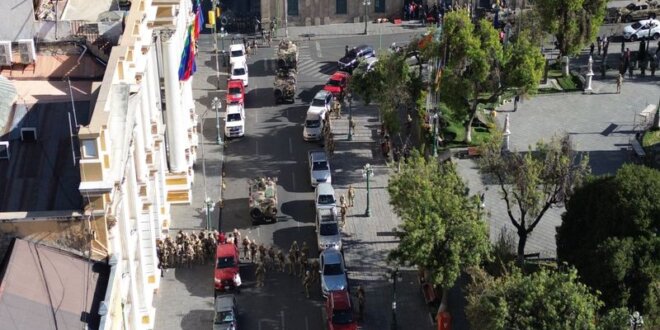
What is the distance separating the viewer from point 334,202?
7212 cm

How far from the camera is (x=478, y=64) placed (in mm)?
76375

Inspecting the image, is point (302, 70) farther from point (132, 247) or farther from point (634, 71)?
point (132, 247)

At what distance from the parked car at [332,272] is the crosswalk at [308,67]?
107 feet

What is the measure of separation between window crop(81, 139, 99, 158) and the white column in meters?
25.4

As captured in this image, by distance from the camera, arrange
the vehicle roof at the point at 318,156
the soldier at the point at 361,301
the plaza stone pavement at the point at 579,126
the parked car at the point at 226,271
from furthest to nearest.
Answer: the vehicle roof at the point at 318,156, the plaza stone pavement at the point at 579,126, the parked car at the point at 226,271, the soldier at the point at 361,301

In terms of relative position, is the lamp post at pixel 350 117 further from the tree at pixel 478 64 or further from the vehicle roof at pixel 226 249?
the vehicle roof at pixel 226 249

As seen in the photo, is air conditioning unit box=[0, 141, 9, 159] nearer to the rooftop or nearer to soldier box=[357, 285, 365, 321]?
the rooftop

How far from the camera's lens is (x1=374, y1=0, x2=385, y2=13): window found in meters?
108

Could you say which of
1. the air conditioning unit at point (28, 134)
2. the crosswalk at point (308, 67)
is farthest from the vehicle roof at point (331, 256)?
the crosswalk at point (308, 67)

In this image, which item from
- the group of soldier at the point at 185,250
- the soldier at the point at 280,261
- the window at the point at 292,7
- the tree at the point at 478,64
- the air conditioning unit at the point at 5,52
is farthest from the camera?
the window at the point at 292,7

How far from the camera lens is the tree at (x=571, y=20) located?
8694 cm

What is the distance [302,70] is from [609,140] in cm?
2904

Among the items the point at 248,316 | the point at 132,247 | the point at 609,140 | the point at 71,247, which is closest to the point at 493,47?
the point at 609,140

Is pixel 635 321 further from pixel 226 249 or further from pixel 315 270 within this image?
pixel 226 249
